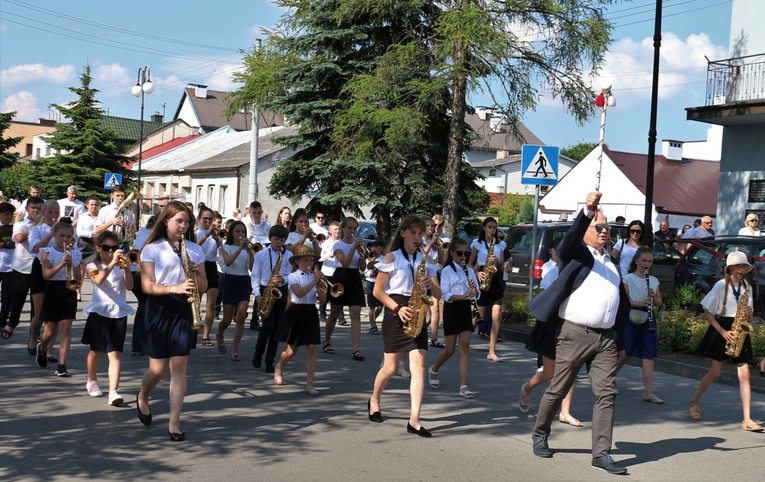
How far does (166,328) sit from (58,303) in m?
3.11

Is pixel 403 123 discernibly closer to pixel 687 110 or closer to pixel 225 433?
pixel 687 110

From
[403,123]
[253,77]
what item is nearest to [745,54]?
[403,123]

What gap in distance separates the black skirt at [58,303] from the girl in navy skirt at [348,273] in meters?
3.65

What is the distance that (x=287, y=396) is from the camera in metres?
Answer: 9.05

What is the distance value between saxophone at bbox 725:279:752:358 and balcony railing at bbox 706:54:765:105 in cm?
1448

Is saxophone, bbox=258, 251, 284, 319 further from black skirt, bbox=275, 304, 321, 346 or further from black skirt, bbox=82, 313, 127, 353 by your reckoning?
black skirt, bbox=82, 313, 127, 353

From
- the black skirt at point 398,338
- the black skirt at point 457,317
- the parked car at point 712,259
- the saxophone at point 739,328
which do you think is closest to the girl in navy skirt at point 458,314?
the black skirt at point 457,317

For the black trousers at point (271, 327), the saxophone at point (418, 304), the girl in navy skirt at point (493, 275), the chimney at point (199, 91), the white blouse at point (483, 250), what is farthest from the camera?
the chimney at point (199, 91)

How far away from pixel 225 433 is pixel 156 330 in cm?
104

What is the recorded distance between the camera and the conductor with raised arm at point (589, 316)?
658cm

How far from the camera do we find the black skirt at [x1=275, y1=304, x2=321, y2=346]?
920 cm

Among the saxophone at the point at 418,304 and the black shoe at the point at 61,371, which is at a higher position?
the saxophone at the point at 418,304

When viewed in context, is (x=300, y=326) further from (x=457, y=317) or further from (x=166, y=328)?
(x=166, y=328)

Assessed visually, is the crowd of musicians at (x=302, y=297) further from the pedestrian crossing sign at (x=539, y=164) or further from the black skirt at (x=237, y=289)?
the pedestrian crossing sign at (x=539, y=164)
